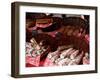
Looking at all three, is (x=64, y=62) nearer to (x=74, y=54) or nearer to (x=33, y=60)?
(x=74, y=54)

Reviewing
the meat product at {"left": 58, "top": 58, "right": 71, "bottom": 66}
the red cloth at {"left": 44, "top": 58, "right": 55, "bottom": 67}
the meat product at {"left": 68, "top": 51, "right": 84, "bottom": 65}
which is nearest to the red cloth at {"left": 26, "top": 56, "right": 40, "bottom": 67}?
the red cloth at {"left": 44, "top": 58, "right": 55, "bottom": 67}

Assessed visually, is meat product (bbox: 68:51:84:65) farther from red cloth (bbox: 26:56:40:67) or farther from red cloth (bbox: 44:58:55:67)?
red cloth (bbox: 26:56:40:67)

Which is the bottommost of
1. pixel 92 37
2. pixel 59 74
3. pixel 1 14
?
pixel 59 74

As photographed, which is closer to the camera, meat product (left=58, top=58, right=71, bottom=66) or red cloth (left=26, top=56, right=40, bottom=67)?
red cloth (left=26, top=56, right=40, bottom=67)

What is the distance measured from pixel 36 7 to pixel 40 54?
0.37 m

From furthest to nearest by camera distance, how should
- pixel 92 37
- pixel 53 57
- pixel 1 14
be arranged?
pixel 92 37
pixel 53 57
pixel 1 14

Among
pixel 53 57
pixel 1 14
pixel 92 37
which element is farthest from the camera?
pixel 92 37

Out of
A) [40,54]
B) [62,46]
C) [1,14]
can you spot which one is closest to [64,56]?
[62,46]

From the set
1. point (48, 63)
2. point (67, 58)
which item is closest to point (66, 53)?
point (67, 58)

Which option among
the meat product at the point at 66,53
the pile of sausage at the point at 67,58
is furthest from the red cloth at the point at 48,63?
the meat product at the point at 66,53

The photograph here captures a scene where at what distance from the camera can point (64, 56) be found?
2.02m

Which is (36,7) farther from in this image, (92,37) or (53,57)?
(92,37)

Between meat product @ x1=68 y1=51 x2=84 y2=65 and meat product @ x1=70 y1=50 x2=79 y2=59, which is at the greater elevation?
meat product @ x1=70 y1=50 x2=79 y2=59

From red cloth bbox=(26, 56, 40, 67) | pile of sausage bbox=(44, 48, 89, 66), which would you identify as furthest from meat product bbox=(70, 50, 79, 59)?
red cloth bbox=(26, 56, 40, 67)
